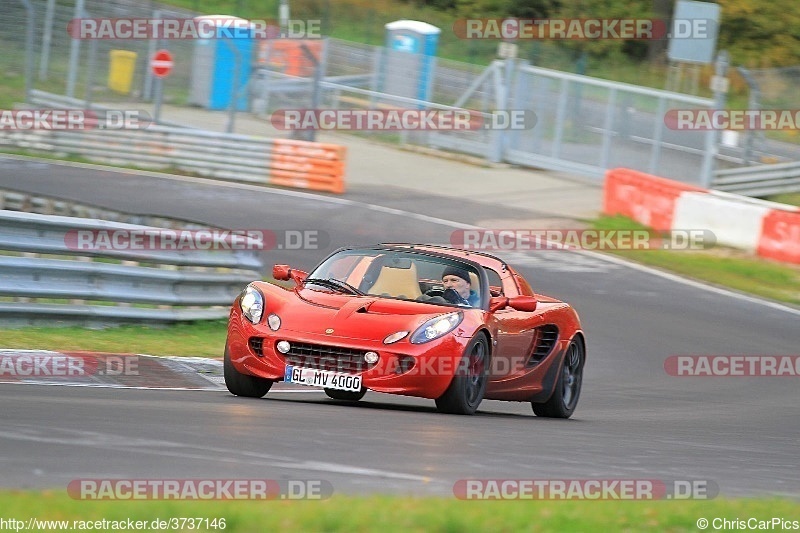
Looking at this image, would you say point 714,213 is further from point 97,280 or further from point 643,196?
point 97,280

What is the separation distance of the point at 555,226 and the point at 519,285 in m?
13.2

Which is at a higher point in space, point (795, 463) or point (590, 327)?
point (795, 463)

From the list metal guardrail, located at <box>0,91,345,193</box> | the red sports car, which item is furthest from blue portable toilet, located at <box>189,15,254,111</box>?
the red sports car

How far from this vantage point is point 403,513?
528 centimetres

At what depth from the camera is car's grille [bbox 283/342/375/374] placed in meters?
9.46

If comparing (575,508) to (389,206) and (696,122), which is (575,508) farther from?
(696,122)

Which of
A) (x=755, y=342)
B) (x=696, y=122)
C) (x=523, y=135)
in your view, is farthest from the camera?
(x=523, y=135)

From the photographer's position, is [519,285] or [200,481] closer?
[200,481]

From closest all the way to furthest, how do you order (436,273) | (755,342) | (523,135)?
(436,273), (755,342), (523,135)

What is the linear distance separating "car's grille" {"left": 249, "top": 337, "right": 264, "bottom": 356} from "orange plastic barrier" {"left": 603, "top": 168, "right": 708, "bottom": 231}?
47.5 ft

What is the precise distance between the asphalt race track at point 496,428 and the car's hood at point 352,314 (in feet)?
1.72

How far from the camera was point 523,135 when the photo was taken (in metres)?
31.3

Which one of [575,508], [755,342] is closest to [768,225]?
[755,342]

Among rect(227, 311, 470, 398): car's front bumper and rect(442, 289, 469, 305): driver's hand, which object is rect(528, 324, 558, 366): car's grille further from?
rect(227, 311, 470, 398): car's front bumper
